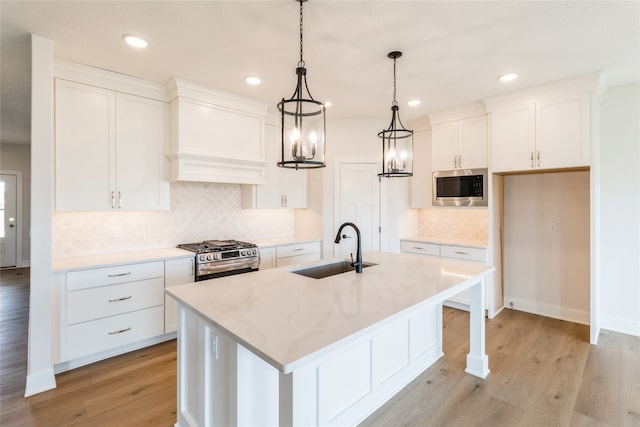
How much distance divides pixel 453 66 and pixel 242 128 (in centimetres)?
224

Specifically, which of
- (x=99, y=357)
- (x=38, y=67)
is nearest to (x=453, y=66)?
(x=38, y=67)

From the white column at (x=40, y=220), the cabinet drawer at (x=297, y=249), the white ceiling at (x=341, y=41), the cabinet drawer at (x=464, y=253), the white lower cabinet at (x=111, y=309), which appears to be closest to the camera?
the white ceiling at (x=341, y=41)

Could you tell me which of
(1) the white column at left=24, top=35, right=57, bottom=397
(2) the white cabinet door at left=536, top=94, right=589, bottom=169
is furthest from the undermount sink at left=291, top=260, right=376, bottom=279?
(2) the white cabinet door at left=536, top=94, right=589, bottom=169

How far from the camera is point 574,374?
2561mm

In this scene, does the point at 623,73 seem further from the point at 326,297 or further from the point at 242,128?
the point at 242,128

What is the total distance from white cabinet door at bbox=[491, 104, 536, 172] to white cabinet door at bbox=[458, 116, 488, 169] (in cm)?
15

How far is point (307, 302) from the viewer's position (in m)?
1.65

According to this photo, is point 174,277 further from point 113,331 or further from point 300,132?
point 300,132

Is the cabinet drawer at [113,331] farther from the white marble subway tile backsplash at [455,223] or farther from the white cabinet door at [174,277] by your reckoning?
the white marble subway tile backsplash at [455,223]

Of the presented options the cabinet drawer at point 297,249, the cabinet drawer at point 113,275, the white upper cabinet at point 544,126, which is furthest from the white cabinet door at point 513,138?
the cabinet drawer at point 113,275

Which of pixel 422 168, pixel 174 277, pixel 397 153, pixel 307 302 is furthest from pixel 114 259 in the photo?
pixel 422 168

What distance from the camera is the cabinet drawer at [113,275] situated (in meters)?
2.59

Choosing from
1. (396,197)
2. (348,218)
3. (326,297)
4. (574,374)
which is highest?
(396,197)

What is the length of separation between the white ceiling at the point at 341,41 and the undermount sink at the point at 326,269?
5.57ft
